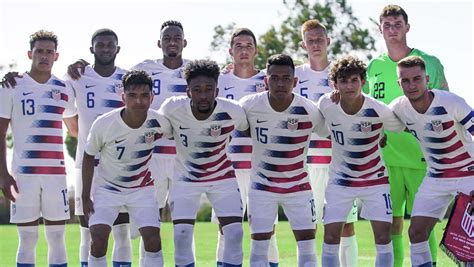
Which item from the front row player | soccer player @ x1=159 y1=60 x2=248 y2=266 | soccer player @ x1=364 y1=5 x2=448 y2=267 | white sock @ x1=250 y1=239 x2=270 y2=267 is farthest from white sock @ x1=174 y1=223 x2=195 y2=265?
soccer player @ x1=364 y1=5 x2=448 y2=267

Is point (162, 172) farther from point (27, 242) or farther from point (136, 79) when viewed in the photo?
Answer: point (27, 242)

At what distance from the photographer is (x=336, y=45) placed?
4453 centimetres

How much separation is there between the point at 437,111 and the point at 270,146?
A: 1.63m

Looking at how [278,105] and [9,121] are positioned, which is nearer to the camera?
[278,105]

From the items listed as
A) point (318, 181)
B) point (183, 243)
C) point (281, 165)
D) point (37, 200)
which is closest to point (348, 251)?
point (318, 181)

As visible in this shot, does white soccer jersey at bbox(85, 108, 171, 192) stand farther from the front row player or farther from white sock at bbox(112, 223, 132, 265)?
white sock at bbox(112, 223, 132, 265)

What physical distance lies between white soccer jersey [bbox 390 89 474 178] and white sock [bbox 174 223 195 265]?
232 centimetres

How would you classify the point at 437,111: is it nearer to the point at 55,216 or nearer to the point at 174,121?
the point at 174,121

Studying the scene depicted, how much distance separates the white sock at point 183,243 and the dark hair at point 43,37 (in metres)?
2.53

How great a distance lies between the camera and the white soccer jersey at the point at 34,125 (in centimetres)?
1010

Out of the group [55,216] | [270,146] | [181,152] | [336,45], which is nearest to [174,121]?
[181,152]

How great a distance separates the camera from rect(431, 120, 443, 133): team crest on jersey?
30.6ft

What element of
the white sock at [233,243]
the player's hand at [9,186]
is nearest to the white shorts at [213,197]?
the white sock at [233,243]

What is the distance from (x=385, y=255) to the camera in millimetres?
9297
